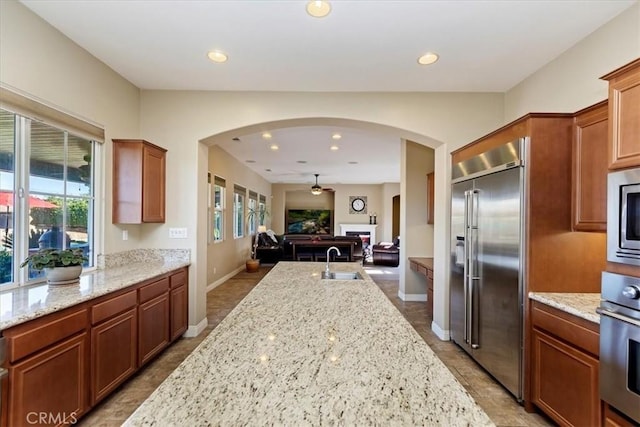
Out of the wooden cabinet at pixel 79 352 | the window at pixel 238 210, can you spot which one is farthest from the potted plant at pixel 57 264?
the window at pixel 238 210

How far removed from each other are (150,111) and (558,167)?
4132 millimetres

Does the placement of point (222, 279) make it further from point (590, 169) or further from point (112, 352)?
point (590, 169)

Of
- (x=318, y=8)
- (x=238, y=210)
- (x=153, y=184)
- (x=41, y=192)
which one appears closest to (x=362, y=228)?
(x=238, y=210)

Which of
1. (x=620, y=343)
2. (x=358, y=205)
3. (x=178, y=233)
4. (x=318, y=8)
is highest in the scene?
(x=318, y=8)

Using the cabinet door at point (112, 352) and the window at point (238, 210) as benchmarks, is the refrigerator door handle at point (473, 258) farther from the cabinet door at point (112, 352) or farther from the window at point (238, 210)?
the window at point (238, 210)

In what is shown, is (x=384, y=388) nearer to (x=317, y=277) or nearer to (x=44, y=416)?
(x=317, y=277)

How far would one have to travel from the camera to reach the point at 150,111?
364cm

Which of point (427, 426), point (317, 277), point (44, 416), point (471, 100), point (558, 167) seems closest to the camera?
point (427, 426)

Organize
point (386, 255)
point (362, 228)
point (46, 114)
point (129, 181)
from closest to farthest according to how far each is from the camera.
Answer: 1. point (46, 114)
2. point (129, 181)
3. point (386, 255)
4. point (362, 228)

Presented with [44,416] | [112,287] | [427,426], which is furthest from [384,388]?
[112,287]

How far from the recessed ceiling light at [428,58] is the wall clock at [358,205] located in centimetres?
979

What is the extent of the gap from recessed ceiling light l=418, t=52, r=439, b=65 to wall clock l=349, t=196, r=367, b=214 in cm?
979

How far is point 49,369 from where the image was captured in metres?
1.77

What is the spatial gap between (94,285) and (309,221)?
426 inches
